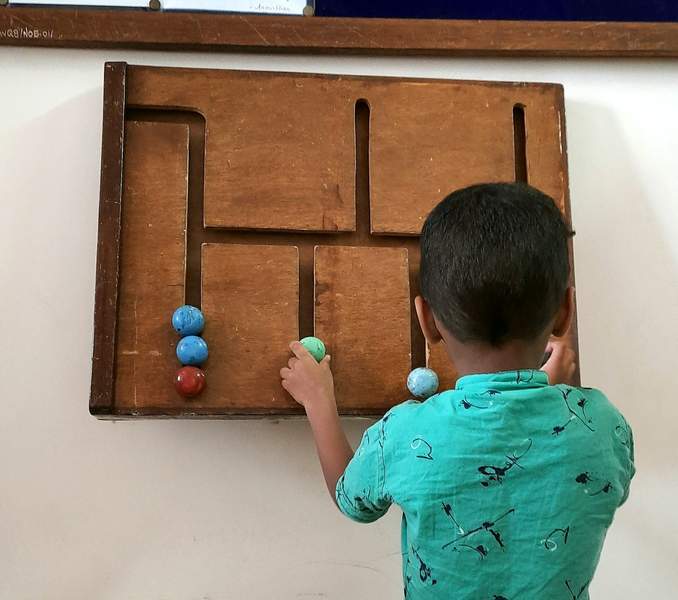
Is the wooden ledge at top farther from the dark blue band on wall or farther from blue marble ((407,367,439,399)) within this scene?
blue marble ((407,367,439,399))

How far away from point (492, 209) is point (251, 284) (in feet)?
1.14

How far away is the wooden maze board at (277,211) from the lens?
871 millimetres

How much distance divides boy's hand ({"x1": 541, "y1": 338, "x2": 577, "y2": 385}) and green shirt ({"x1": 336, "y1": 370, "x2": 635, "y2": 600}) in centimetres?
22

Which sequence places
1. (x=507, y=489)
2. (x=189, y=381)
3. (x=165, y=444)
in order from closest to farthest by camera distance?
(x=507, y=489)
(x=189, y=381)
(x=165, y=444)

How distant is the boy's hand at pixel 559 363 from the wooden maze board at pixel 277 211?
0.12m

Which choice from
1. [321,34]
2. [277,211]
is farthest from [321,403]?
[321,34]

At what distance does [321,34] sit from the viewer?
1014 mm

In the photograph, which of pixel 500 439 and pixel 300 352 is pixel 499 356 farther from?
pixel 300 352

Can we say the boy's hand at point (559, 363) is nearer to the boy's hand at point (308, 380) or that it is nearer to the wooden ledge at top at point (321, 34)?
the boy's hand at point (308, 380)

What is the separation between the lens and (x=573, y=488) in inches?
24.7

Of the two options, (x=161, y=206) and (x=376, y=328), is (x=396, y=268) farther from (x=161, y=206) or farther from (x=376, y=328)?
(x=161, y=206)

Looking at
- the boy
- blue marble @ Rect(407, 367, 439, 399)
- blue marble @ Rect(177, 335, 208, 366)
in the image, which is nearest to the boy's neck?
the boy

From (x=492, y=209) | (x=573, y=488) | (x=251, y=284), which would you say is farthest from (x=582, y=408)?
(x=251, y=284)

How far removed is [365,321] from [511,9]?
52 cm
